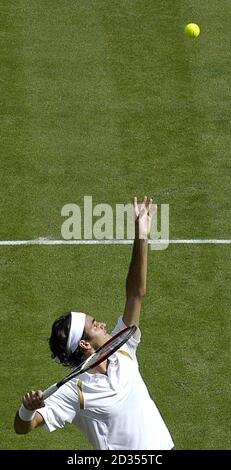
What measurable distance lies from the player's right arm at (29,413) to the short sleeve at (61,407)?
0.07 m

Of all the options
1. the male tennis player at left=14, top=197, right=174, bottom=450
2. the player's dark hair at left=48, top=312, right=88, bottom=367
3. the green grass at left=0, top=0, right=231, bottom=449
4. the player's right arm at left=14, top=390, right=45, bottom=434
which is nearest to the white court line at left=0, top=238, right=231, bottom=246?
the green grass at left=0, top=0, right=231, bottom=449

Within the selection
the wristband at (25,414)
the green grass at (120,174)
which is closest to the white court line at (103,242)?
the green grass at (120,174)

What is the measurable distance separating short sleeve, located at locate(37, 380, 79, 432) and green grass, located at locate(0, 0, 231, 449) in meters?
3.26

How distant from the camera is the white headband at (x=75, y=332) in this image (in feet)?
35.8

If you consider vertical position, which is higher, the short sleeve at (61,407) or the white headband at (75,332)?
the white headband at (75,332)

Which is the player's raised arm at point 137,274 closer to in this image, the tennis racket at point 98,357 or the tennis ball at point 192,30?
the tennis racket at point 98,357

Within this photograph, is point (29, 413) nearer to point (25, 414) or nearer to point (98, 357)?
point (25, 414)

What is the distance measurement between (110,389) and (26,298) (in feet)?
18.0

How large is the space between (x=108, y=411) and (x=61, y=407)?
0.39 meters

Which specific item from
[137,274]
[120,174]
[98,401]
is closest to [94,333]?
[98,401]
